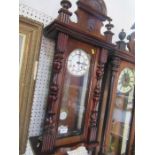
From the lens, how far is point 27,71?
80cm

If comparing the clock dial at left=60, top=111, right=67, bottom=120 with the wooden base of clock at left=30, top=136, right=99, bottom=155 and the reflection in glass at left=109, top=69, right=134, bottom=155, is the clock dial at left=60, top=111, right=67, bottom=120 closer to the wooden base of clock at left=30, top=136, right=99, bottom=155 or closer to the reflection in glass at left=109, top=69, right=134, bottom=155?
the wooden base of clock at left=30, top=136, right=99, bottom=155

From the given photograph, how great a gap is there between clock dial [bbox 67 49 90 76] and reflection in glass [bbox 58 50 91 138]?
0.02 metres

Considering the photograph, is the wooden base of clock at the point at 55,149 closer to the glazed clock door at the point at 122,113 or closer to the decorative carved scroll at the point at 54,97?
the decorative carved scroll at the point at 54,97

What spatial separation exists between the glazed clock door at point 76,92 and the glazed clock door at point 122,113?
0.87ft

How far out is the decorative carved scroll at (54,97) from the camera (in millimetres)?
801

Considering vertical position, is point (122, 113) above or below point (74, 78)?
below

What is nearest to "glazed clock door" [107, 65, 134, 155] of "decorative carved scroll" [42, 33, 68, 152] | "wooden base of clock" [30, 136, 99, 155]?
"wooden base of clock" [30, 136, 99, 155]

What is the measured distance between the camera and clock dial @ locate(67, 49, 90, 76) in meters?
0.88

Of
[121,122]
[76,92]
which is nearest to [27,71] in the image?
[76,92]

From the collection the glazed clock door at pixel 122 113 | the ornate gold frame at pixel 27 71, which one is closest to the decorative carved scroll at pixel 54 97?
the ornate gold frame at pixel 27 71

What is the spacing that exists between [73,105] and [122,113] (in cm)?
48

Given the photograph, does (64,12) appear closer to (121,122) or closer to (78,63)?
(78,63)

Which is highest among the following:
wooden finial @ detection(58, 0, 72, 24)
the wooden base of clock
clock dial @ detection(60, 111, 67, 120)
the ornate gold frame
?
wooden finial @ detection(58, 0, 72, 24)
